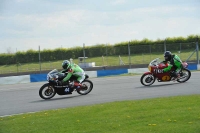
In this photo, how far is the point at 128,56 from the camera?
31.1 metres

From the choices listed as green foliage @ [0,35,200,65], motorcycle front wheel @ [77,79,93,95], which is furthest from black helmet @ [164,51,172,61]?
green foliage @ [0,35,200,65]

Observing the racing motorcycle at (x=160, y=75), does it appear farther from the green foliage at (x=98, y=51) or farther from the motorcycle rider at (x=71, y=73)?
the green foliage at (x=98, y=51)

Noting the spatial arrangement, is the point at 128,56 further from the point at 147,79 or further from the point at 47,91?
the point at 47,91

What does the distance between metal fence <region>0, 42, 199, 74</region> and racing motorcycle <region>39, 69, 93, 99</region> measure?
44.9ft

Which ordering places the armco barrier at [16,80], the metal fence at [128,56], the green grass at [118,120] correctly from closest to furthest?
the green grass at [118,120]
the armco barrier at [16,80]
the metal fence at [128,56]

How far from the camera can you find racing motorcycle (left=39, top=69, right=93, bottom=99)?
15258mm

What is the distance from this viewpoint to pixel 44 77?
2661cm

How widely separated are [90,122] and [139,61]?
2458 cm

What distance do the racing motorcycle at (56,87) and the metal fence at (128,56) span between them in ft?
44.9

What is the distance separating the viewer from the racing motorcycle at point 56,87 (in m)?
15.3

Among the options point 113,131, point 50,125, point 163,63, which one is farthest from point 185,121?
A: point 163,63

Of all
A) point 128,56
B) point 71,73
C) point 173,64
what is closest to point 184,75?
point 173,64

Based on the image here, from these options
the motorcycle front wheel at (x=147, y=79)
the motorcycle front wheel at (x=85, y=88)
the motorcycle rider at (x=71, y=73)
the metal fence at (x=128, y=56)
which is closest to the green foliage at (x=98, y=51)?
the metal fence at (x=128, y=56)

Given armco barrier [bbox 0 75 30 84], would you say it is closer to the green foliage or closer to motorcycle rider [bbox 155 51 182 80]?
the green foliage
